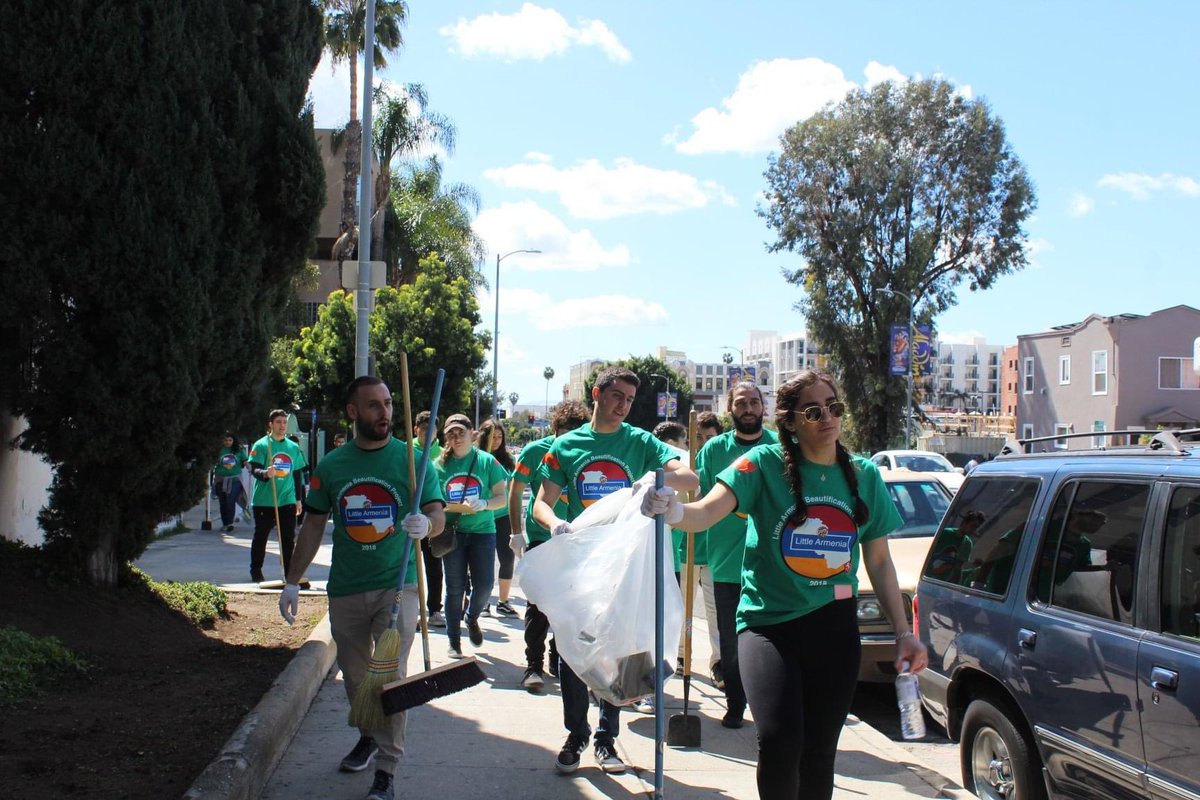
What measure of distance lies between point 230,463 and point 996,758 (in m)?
15.6

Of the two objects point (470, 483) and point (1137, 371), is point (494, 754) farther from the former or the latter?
point (1137, 371)

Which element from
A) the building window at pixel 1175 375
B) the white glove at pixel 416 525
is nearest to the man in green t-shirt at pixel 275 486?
the white glove at pixel 416 525

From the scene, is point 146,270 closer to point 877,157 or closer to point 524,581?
point 524,581

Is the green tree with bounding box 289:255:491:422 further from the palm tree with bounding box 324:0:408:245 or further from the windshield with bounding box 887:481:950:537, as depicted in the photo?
the windshield with bounding box 887:481:950:537

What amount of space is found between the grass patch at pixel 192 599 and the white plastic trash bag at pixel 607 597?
4300mm

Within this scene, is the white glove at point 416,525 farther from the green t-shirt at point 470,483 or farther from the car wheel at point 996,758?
the green t-shirt at point 470,483

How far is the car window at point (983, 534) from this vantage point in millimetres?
4680

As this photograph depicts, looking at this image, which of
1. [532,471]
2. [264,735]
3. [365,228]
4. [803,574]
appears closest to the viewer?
[803,574]

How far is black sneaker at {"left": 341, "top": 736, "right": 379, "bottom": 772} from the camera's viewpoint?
5152 mm

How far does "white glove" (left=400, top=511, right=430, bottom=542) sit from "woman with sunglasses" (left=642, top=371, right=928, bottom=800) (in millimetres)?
1171

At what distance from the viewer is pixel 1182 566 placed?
3695 millimetres

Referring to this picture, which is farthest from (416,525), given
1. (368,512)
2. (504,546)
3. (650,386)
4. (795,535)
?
(650,386)

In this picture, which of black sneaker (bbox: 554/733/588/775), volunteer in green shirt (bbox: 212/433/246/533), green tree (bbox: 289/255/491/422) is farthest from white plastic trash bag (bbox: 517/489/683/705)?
green tree (bbox: 289/255/491/422)

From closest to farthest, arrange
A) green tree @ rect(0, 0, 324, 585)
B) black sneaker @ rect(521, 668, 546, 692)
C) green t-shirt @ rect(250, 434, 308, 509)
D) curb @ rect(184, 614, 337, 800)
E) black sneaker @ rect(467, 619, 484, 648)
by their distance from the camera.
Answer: curb @ rect(184, 614, 337, 800)
green tree @ rect(0, 0, 324, 585)
black sneaker @ rect(521, 668, 546, 692)
black sneaker @ rect(467, 619, 484, 648)
green t-shirt @ rect(250, 434, 308, 509)
